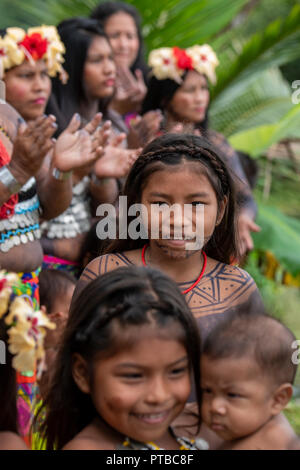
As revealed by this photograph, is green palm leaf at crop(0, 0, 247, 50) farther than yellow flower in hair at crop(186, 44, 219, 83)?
Yes

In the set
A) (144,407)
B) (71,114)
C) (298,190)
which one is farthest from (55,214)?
(298,190)

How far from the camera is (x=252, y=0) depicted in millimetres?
9469

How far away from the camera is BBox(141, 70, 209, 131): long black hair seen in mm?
4949

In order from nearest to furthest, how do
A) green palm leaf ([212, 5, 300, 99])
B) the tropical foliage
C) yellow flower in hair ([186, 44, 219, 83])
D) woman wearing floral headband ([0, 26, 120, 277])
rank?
woman wearing floral headband ([0, 26, 120, 277]) < yellow flower in hair ([186, 44, 219, 83]) < the tropical foliage < green palm leaf ([212, 5, 300, 99])

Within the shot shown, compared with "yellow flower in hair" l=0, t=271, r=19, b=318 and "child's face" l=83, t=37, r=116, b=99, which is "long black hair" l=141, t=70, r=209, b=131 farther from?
"yellow flower in hair" l=0, t=271, r=19, b=318

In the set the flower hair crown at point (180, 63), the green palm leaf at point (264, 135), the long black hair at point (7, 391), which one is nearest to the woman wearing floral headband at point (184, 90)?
the flower hair crown at point (180, 63)

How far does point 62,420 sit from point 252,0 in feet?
28.0

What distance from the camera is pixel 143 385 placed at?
1717 mm

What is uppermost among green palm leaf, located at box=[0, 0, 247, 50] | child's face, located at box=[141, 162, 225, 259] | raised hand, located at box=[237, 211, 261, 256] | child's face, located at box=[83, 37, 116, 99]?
green palm leaf, located at box=[0, 0, 247, 50]

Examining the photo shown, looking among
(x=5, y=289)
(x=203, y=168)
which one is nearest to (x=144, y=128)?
(x=203, y=168)

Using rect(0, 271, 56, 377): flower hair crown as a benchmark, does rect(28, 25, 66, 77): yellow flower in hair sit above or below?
above

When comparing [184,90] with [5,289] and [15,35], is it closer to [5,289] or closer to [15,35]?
[15,35]

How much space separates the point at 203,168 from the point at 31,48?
1.84m

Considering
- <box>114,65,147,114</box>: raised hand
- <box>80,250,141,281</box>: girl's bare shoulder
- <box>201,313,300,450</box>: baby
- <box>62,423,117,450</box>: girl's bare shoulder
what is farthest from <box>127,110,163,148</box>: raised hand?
<box>62,423,117,450</box>: girl's bare shoulder
